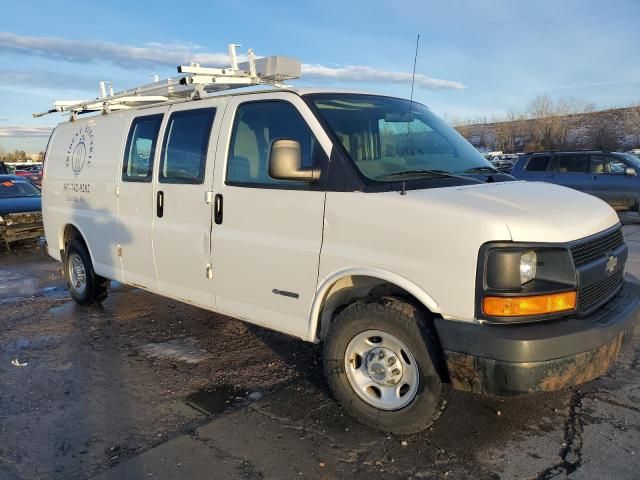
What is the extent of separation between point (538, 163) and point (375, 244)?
42.8 feet

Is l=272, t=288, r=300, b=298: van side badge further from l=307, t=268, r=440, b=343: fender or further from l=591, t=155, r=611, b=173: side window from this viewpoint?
l=591, t=155, r=611, b=173: side window

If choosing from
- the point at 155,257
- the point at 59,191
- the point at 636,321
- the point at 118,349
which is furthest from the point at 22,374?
the point at 636,321

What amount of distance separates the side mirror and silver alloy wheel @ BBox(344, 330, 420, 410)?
1074 mm

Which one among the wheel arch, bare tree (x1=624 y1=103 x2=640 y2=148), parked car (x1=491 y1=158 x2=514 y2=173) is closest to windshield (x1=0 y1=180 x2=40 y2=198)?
the wheel arch

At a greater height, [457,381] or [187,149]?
[187,149]

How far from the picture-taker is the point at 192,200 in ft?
14.7

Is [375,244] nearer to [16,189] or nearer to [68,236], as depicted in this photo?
[68,236]

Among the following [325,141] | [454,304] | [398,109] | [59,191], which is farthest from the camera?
[59,191]

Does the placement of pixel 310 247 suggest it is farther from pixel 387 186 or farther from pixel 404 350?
pixel 404 350

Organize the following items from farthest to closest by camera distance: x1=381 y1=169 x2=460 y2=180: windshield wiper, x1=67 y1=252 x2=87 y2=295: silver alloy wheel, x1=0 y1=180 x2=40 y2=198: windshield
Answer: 1. x1=0 y1=180 x2=40 y2=198: windshield
2. x1=67 y1=252 x2=87 y2=295: silver alloy wheel
3. x1=381 y1=169 x2=460 y2=180: windshield wiper

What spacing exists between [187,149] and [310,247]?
165 cm

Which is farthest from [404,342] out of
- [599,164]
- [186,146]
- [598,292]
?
[599,164]

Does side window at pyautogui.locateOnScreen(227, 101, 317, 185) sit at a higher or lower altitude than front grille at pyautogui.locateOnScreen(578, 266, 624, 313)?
higher

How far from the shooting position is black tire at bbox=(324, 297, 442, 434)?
3.17m
